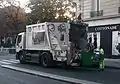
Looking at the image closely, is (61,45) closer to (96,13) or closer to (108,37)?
(108,37)

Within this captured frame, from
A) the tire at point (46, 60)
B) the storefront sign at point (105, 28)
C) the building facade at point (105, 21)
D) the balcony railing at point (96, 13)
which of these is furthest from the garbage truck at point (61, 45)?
the balcony railing at point (96, 13)

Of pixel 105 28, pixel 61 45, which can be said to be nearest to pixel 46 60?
pixel 61 45

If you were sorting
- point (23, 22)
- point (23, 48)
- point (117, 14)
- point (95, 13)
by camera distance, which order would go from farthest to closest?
point (23, 22), point (95, 13), point (117, 14), point (23, 48)

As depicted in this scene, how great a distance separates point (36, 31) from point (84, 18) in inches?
405

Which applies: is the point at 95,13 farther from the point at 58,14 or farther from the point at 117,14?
the point at 58,14

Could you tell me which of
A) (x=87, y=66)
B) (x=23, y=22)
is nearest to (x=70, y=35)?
(x=87, y=66)

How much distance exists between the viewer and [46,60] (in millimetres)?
22500

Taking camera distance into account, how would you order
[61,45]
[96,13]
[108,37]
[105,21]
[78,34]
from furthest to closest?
[96,13], [108,37], [105,21], [78,34], [61,45]

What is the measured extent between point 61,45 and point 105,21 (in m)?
10.2

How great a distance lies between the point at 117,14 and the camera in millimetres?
28828

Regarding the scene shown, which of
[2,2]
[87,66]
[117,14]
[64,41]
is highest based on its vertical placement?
[2,2]

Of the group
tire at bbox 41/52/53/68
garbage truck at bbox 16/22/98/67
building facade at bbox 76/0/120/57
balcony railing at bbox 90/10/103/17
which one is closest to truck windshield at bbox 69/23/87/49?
garbage truck at bbox 16/22/98/67

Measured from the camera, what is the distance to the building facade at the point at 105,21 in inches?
1166

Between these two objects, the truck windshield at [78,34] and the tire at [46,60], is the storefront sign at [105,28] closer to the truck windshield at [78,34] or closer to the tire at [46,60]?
the truck windshield at [78,34]
